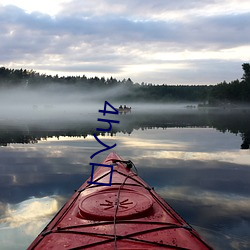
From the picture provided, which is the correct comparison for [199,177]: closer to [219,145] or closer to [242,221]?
[242,221]

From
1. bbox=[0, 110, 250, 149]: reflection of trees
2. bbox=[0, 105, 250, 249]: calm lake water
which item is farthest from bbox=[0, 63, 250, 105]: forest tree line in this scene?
bbox=[0, 105, 250, 249]: calm lake water

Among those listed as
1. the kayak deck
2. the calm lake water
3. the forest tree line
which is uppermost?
the forest tree line

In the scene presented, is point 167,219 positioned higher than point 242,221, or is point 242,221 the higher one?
point 167,219

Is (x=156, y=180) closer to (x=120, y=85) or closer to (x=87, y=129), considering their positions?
(x=87, y=129)

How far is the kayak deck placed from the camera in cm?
441

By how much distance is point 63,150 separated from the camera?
1747 cm

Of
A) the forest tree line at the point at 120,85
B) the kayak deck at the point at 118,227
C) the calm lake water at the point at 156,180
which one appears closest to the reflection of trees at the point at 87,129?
the calm lake water at the point at 156,180

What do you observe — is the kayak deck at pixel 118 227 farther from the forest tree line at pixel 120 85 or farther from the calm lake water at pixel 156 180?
the forest tree line at pixel 120 85

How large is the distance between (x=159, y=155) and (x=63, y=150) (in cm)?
561

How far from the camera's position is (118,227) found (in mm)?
4848

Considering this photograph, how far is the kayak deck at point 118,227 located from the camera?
174 inches

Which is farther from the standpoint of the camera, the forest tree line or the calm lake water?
the forest tree line

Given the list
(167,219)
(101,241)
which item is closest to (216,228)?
(167,219)

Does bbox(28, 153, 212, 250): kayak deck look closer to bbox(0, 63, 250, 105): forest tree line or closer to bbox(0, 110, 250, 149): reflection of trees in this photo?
bbox(0, 110, 250, 149): reflection of trees
